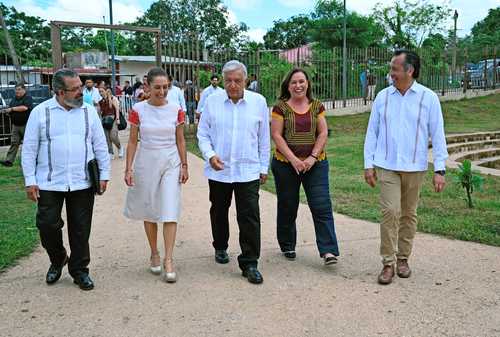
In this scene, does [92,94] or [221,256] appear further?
[92,94]

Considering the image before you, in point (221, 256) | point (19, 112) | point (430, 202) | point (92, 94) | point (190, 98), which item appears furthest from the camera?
point (190, 98)

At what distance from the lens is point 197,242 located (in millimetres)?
5508

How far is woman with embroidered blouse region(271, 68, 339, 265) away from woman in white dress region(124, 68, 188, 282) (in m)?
0.83

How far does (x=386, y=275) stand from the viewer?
427 cm

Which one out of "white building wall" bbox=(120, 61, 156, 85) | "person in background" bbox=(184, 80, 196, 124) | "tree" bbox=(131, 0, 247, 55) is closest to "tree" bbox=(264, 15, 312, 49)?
"tree" bbox=(131, 0, 247, 55)

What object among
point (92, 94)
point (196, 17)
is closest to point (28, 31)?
point (196, 17)

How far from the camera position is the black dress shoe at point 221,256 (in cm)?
481

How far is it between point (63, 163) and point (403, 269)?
2.68 m

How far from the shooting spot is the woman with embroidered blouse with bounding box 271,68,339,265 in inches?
180

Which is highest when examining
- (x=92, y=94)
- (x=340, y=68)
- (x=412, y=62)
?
(x=340, y=68)

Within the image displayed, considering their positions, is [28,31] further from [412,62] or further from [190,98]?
[412,62]

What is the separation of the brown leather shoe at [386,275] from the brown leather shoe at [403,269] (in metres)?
0.11

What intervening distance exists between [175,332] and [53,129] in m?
1.69

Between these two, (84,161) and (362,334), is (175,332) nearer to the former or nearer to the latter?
(362,334)
